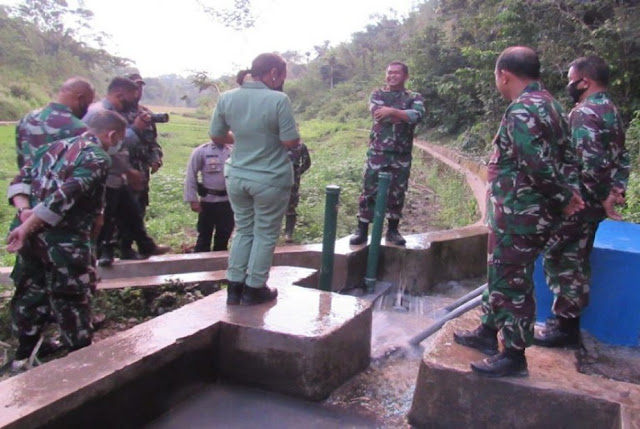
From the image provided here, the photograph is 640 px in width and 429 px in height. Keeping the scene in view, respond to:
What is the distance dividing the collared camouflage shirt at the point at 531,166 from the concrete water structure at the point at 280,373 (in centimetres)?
73

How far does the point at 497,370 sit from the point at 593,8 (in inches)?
401

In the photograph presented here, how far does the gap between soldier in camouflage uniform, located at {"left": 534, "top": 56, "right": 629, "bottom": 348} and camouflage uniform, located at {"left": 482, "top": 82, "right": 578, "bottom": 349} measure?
55 cm

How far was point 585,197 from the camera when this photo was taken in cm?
310

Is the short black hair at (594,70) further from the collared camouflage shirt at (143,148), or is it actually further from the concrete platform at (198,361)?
the collared camouflage shirt at (143,148)

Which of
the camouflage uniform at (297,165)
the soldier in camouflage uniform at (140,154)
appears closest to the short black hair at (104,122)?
the soldier in camouflage uniform at (140,154)

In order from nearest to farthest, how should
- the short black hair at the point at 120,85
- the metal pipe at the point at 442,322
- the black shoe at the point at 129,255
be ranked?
the metal pipe at the point at 442,322 → the short black hair at the point at 120,85 → the black shoe at the point at 129,255

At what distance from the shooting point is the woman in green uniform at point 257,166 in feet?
10.3

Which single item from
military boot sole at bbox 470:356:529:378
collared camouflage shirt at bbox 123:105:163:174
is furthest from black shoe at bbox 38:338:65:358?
military boot sole at bbox 470:356:529:378

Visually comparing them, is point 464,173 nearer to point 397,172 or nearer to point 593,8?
point 593,8

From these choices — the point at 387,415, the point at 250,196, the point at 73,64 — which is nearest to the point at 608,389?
the point at 387,415

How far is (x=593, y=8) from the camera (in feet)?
34.3

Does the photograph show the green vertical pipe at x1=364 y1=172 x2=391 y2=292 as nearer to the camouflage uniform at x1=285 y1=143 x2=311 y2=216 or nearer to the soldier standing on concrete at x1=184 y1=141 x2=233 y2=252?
the soldier standing on concrete at x1=184 y1=141 x2=233 y2=252

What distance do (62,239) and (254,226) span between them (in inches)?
43.1

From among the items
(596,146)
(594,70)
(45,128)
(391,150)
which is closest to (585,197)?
(596,146)
